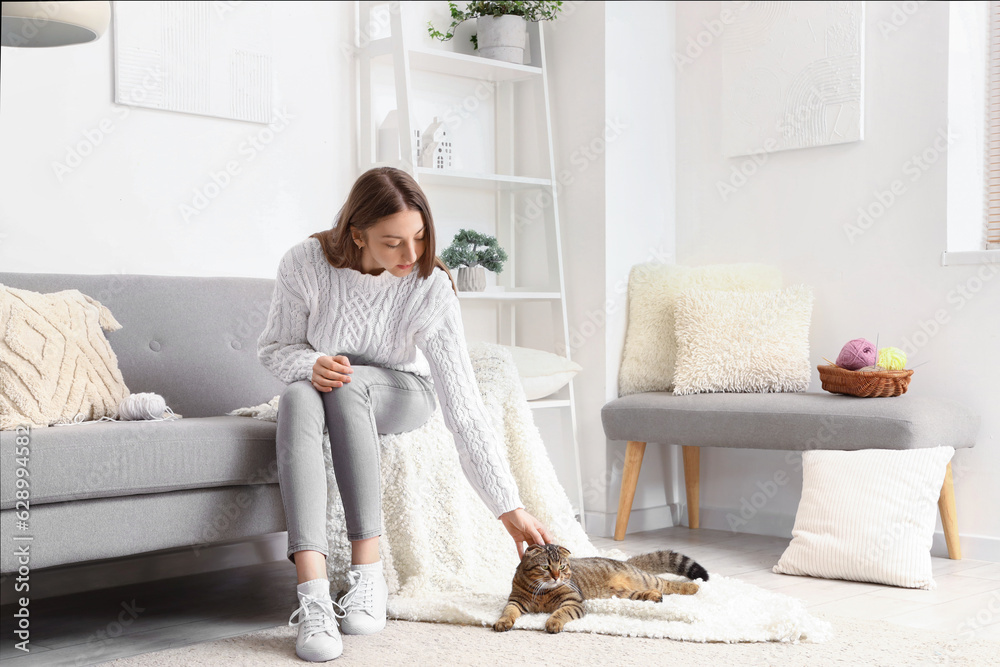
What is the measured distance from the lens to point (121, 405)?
218cm

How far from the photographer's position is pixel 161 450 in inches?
74.9

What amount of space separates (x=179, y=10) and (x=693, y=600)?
213 cm

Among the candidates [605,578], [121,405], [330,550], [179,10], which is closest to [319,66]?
[179,10]

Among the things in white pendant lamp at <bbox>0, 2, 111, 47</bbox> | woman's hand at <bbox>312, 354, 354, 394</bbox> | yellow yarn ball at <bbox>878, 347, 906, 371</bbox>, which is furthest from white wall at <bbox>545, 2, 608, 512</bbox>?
white pendant lamp at <bbox>0, 2, 111, 47</bbox>

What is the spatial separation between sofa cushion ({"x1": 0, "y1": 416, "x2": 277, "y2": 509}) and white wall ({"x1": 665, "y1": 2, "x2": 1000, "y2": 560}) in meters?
1.94

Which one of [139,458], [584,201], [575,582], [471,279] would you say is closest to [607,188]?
[584,201]

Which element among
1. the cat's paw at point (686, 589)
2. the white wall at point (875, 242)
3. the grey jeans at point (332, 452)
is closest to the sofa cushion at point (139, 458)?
the grey jeans at point (332, 452)

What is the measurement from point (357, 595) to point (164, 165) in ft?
4.83

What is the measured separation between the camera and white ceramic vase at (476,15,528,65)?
3346 millimetres

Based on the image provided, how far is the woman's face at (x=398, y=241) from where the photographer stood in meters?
1.98

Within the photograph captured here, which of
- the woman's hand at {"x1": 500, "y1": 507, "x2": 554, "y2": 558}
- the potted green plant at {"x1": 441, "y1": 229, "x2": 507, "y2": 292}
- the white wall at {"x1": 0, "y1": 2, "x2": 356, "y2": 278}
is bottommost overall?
the woman's hand at {"x1": 500, "y1": 507, "x2": 554, "y2": 558}

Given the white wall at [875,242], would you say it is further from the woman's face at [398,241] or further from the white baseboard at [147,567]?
→ the woman's face at [398,241]

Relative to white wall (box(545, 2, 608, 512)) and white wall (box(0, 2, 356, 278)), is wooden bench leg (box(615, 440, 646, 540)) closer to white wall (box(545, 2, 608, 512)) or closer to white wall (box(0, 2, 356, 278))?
white wall (box(545, 2, 608, 512))

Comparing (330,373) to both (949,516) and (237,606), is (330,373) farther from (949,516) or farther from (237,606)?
(949,516)
